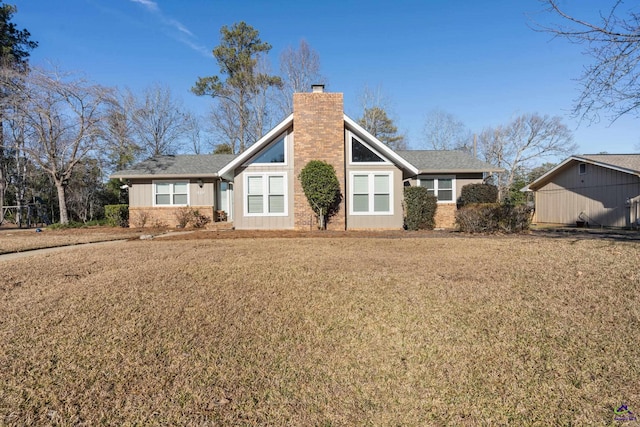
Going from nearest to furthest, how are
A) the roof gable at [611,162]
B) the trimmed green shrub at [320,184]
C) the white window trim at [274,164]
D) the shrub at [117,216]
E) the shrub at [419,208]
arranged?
the trimmed green shrub at [320,184] < the shrub at [419,208] < the white window trim at [274,164] < the roof gable at [611,162] < the shrub at [117,216]

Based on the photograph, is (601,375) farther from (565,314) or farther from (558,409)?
(565,314)

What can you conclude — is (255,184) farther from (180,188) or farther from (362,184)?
(180,188)

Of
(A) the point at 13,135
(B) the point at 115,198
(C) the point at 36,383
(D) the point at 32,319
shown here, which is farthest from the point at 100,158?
(C) the point at 36,383

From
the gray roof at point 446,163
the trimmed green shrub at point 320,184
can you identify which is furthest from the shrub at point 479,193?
the trimmed green shrub at point 320,184

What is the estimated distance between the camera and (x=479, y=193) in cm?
1550

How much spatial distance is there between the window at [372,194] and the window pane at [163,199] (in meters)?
10.0

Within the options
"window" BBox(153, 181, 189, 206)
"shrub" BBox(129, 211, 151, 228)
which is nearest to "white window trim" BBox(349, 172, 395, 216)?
"window" BBox(153, 181, 189, 206)

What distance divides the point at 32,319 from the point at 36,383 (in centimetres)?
165

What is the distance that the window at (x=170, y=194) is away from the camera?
17.7 metres

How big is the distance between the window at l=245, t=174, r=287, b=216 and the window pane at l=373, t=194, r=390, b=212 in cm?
373

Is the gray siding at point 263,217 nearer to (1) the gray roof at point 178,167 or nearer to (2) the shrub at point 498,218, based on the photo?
(1) the gray roof at point 178,167

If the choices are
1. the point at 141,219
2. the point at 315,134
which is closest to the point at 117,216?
the point at 141,219

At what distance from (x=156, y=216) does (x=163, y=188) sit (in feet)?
5.00

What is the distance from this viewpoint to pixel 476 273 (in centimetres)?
582
